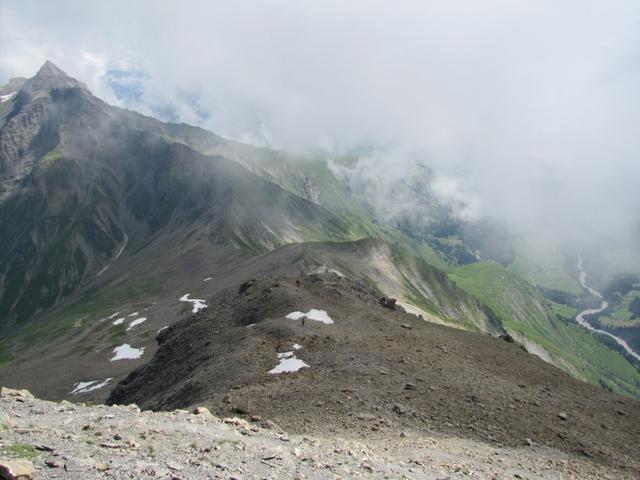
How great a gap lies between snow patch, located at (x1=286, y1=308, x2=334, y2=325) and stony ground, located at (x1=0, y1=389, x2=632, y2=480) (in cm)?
2427

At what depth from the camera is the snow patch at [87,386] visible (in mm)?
94506

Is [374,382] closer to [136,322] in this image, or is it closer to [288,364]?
[288,364]

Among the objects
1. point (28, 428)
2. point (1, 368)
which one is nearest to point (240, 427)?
point (28, 428)

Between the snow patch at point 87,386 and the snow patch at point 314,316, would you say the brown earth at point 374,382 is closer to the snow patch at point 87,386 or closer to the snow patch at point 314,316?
the snow patch at point 314,316

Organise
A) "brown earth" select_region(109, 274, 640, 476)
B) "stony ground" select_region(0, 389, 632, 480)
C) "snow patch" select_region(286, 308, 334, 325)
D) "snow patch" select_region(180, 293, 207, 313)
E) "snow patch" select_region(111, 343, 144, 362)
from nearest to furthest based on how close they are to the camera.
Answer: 1. "stony ground" select_region(0, 389, 632, 480)
2. "brown earth" select_region(109, 274, 640, 476)
3. "snow patch" select_region(286, 308, 334, 325)
4. "snow patch" select_region(111, 343, 144, 362)
5. "snow patch" select_region(180, 293, 207, 313)

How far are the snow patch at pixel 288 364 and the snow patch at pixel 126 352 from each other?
7474 cm

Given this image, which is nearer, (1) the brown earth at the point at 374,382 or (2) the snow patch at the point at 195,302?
(1) the brown earth at the point at 374,382

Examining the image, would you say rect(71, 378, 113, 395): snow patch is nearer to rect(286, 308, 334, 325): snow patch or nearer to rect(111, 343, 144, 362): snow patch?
rect(111, 343, 144, 362): snow patch

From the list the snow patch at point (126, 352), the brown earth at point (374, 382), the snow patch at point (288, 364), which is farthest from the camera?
the snow patch at point (126, 352)

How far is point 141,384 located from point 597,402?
47.1 metres

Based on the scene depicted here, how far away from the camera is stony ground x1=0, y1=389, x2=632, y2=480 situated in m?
20.4

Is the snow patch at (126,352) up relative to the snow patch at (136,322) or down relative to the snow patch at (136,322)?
down

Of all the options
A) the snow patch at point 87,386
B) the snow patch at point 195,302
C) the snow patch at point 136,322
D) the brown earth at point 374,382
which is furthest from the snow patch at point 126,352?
the brown earth at point 374,382

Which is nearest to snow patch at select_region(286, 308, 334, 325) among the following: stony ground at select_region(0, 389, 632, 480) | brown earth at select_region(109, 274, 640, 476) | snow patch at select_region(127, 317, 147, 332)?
brown earth at select_region(109, 274, 640, 476)
